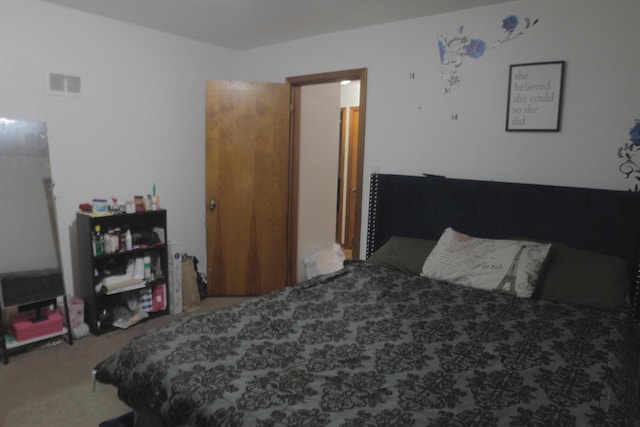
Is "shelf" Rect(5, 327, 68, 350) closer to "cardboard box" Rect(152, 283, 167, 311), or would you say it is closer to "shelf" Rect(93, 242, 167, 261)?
"shelf" Rect(93, 242, 167, 261)

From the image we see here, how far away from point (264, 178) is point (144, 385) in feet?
8.30

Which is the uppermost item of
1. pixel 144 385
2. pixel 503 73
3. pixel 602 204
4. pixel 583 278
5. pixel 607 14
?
pixel 607 14

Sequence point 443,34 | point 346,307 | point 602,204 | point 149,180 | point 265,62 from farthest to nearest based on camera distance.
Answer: point 265,62, point 149,180, point 443,34, point 602,204, point 346,307

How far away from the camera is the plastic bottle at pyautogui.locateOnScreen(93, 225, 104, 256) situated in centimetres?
292

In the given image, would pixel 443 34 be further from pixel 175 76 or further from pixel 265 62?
pixel 175 76

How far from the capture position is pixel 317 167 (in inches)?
169

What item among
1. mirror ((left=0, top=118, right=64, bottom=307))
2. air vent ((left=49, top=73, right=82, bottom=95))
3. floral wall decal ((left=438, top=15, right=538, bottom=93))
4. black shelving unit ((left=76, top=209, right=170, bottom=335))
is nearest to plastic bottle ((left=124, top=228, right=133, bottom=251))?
black shelving unit ((left=76, top=209, right=170, bottom=335))

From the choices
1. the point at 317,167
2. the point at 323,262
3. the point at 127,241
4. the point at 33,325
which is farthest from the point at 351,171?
the point at 33,325

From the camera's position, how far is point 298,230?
4066 mm

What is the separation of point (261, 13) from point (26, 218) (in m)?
2.16

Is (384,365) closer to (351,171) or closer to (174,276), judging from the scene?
(174,276)

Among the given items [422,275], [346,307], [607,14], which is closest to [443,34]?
[607,14]

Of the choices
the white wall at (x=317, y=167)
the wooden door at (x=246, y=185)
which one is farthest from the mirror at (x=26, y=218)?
the white wall at (x=317, y=167)

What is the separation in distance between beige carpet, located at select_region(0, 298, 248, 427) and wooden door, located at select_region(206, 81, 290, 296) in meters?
1.22
